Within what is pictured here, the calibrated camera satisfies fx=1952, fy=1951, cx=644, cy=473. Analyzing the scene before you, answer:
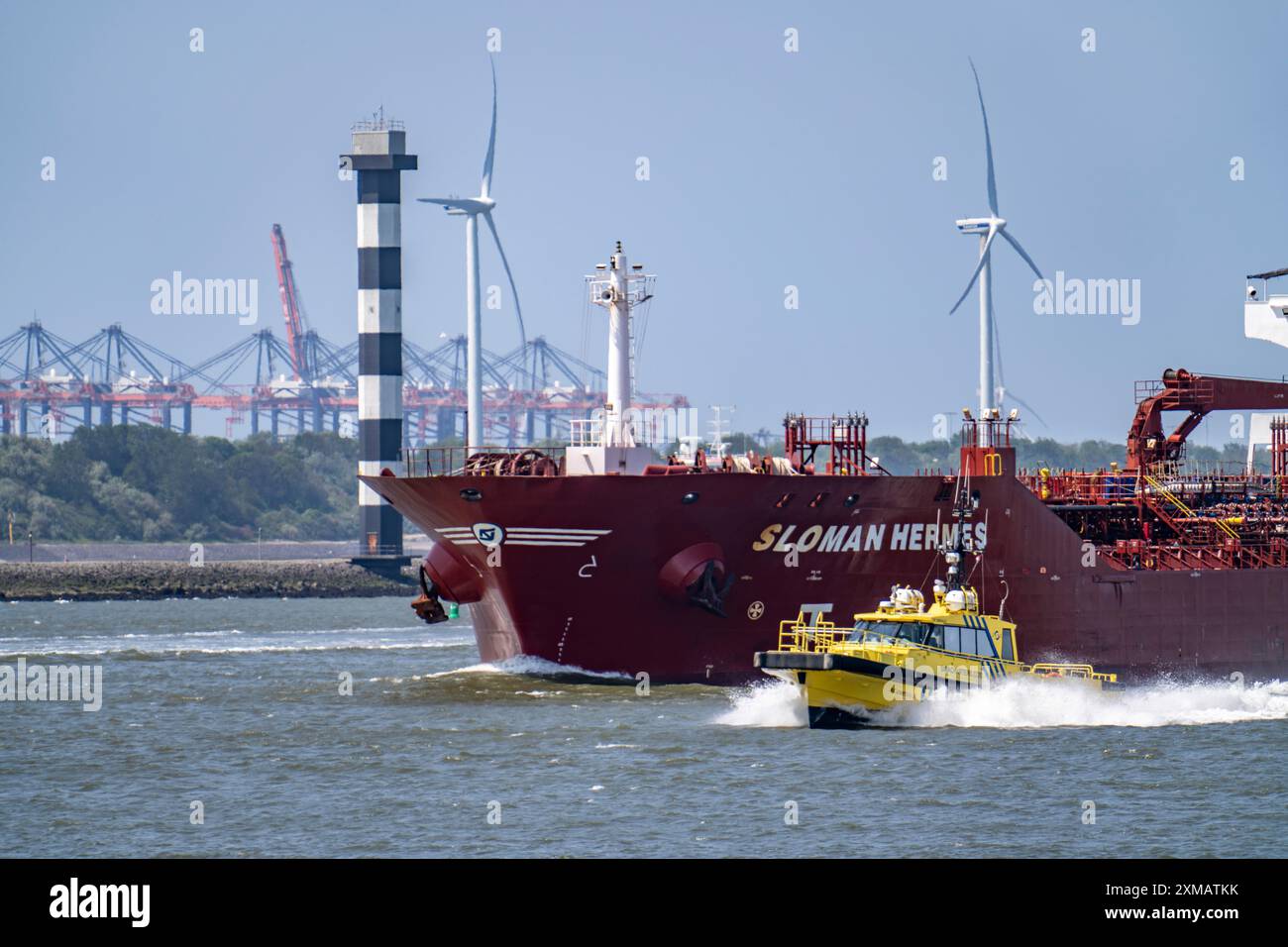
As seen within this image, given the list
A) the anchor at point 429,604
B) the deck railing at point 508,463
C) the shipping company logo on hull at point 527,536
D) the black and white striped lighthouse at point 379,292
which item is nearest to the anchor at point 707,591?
the shipping company logo on hull at point 527,536

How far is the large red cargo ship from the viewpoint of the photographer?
48.4m

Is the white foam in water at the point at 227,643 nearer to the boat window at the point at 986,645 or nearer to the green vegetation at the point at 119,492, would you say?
the boat window at the point at 986,645

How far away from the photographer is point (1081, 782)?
35.5m

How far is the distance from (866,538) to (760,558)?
308 cm

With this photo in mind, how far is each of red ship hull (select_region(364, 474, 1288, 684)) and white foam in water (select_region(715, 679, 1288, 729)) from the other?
3454mm

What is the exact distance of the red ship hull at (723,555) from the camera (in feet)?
158

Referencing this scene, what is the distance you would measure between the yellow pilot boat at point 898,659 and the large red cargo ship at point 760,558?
696cm

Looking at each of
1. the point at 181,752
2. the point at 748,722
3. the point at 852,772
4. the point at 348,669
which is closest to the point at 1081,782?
the point at 852,772

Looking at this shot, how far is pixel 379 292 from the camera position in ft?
352

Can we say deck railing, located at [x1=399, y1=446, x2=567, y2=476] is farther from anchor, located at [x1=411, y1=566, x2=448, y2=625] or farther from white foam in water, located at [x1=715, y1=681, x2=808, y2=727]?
white foam in water, located at [x1=715, y1=681, x2=808, y2=727]

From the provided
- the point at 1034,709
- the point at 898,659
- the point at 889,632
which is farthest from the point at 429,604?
the point at 1034,709

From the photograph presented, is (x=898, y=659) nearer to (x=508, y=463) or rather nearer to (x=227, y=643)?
(x=508, y=463)
